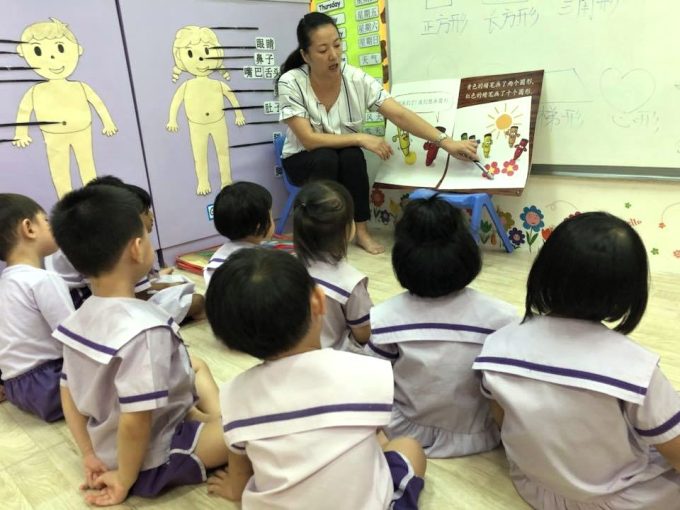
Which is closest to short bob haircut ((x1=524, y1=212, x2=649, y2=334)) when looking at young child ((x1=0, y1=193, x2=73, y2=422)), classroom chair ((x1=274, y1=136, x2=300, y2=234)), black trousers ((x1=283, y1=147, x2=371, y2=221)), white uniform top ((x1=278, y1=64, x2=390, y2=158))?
young child ((x1=0, y1=193, x2=73, y2=422))

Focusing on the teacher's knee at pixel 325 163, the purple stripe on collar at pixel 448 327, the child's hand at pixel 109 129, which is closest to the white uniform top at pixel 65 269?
the child's hand at pixel 109 129

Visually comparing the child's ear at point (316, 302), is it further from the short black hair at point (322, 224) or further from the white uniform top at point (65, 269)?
the white uniform top at point (65, 269)

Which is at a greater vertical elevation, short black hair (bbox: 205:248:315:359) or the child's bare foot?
short black hair (bbox: 205:248:315:359)

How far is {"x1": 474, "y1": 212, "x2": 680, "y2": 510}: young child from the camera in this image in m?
0.79

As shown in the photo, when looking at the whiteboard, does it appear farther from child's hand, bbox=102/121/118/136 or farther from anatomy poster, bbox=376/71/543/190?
child's hand, bbox=102/121/118/136

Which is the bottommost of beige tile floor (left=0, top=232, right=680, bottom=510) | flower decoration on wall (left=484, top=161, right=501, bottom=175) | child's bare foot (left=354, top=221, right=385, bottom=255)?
beige tile floor (left=0, top=232, right=680, bottom=510)

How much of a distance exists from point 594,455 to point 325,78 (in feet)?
6.73

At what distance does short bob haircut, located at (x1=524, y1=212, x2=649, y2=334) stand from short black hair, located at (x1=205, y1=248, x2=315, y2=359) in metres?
0.38

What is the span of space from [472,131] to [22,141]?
186 centimetres

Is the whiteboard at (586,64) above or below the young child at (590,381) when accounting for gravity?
above

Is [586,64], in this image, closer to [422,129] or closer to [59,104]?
[422,129]

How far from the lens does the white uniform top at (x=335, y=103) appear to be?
97.7 inches

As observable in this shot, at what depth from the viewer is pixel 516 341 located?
887mm

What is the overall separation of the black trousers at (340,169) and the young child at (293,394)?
176 cm
